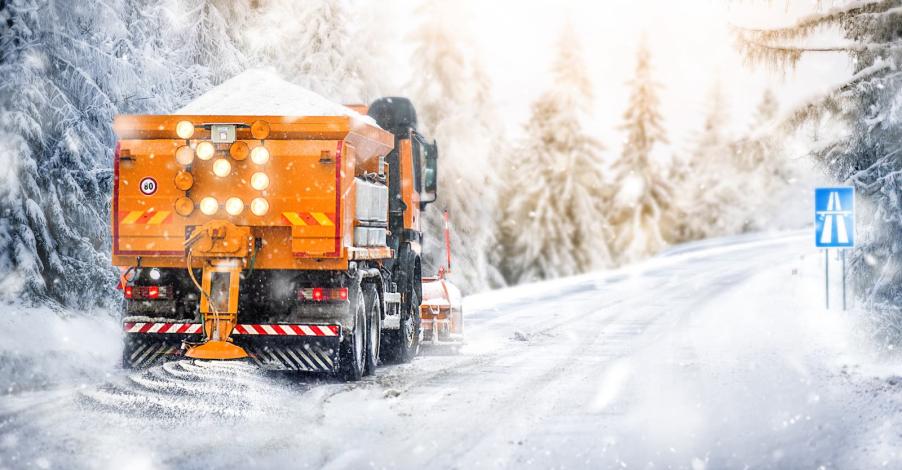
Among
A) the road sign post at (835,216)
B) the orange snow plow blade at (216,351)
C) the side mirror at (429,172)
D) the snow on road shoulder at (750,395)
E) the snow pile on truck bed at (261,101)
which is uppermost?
the snow pile on truck bed at (261,101)

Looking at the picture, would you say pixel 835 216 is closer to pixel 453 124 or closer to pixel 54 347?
pixel 54 347

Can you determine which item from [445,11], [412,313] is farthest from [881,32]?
[445,11]

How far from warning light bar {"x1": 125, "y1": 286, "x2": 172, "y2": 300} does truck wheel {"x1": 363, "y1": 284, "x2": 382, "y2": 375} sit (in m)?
2.17

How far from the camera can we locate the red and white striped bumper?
10656 millimetres

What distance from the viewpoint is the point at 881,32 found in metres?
16.6

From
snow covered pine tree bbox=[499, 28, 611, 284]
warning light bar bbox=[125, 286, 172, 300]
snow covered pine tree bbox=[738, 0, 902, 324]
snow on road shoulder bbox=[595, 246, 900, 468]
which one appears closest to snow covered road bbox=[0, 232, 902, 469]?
snow on road shoulder bbox=[595, 246, 900, 468]

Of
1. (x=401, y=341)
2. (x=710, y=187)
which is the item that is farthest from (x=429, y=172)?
(x=710, y=187)

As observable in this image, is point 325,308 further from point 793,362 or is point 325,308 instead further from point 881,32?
point 881,32

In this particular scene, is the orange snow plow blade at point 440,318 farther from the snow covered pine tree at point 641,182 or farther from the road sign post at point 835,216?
the snow covered pine tree at point 641,182

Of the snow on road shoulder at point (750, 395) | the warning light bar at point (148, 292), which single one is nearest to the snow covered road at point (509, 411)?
the snow on road shoulder at point (750, 395)

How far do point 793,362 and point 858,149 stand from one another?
17.9 ft

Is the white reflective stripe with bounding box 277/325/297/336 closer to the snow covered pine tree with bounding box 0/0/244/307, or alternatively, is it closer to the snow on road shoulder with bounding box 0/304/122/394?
the snow on road shoulder with bounding box 0/304/122/394

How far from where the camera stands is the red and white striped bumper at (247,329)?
35.0ft

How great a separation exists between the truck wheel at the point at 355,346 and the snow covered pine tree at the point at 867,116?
775 cm
